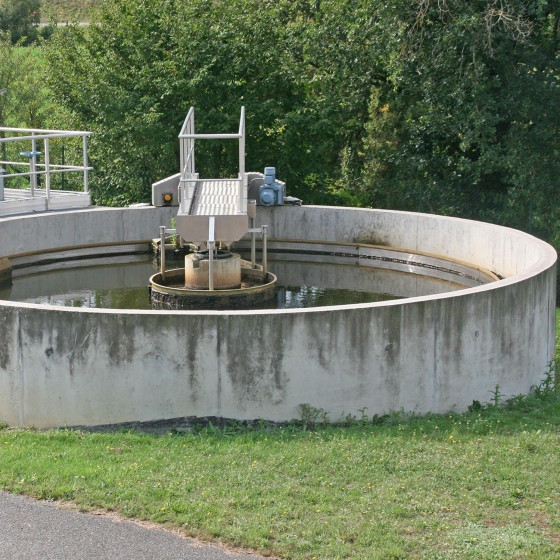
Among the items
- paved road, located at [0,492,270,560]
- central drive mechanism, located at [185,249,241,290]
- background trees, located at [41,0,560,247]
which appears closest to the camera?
paved road, located at [0,492,270,560]

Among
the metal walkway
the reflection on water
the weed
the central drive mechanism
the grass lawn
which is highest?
the metal walkway

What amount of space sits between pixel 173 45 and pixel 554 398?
1545cm

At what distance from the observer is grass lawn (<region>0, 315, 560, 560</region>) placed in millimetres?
6863

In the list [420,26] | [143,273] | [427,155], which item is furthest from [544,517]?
[427,155]

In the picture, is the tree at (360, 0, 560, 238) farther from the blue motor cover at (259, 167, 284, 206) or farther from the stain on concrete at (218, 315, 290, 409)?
the stain on concrete at (218, 315, 290, 409)

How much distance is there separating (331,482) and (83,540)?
214 cm

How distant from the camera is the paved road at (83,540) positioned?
6621 millimetres

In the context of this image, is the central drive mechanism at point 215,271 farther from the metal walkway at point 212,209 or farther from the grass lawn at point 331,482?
the grass lawn at point 331,482

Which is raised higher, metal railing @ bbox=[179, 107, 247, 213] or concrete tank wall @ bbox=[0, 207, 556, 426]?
metal railing @ bbox=[179, 107, 247, 213]

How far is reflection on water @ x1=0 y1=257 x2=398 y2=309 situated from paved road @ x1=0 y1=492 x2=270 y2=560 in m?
7.11

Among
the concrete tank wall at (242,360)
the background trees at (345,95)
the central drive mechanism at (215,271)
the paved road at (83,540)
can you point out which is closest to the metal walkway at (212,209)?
the central drive mechanism at (215,271)

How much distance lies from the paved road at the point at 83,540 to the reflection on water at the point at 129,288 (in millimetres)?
7113

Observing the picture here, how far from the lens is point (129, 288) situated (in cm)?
1548

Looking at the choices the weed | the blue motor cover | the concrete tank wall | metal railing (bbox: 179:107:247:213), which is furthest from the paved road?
the blue motor cover
